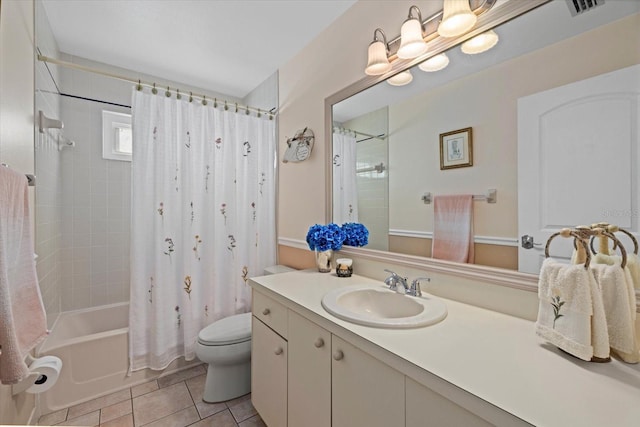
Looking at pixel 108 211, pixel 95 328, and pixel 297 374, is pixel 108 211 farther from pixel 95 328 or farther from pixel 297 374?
pixel 297 374

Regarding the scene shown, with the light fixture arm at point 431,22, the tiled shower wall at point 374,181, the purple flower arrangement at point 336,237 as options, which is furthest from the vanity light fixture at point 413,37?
the purple flower arrangement at point 336,237

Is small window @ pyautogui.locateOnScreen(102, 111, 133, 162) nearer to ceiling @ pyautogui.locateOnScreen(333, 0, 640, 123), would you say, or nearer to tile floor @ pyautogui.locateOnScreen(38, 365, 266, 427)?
tile floor @ pyautogui.locateOnScreen(38, 365, 266, 427)

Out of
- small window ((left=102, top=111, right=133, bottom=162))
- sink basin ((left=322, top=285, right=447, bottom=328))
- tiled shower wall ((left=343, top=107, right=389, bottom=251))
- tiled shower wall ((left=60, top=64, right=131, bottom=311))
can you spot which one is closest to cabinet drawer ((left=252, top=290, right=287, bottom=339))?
sink basin ((left=322, top=285, right=447, bottom=328))

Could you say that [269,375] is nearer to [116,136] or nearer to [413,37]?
[413,37]

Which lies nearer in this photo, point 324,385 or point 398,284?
point 324,385

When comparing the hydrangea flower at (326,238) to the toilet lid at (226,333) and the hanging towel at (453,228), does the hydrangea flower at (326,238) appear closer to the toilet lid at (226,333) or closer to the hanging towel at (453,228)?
the hanging towel at (453,228)

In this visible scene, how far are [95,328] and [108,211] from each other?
0.97m

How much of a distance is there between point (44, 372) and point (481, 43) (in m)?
2.23

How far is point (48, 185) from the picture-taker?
1823 mm

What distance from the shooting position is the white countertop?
0.52 m

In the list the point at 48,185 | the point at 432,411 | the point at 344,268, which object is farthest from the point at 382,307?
the point at 48,185

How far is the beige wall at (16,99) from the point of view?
44.4 inches

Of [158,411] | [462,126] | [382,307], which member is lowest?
[158,411]

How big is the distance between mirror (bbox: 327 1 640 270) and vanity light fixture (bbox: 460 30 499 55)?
0.02 meters
